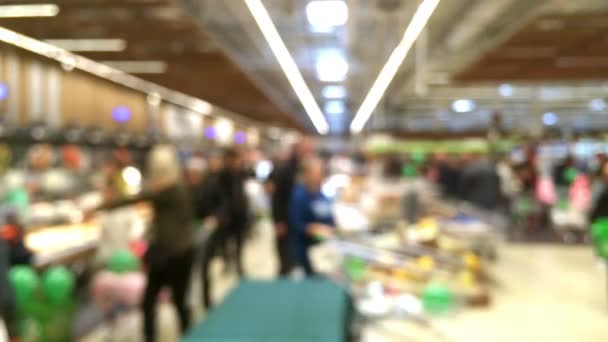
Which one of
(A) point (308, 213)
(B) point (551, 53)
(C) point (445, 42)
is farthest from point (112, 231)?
(C) point (445, 42)

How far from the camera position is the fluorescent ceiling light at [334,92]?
64.7 feet

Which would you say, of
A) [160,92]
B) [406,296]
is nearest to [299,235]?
[406,296]

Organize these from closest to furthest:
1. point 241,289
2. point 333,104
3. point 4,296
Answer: point 241,289 → point 4,296 → point 333,104

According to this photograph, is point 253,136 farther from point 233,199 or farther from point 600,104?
point 233,199

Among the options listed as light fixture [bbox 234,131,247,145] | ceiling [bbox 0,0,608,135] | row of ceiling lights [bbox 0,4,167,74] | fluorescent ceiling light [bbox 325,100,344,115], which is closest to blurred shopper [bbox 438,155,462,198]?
ceiling [bbox 0,0,608,135]

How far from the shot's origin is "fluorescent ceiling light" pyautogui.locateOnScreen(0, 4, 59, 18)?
5.82 meters

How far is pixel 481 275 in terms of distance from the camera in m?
9.09

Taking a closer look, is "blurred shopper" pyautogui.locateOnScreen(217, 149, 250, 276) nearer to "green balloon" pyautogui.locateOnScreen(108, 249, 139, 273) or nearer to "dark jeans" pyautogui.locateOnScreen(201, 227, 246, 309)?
"dark jeans" pyautogui.locateOnScreen(201, 227, 246, 309)

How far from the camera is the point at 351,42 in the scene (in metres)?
13.0

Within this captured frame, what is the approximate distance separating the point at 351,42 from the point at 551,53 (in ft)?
16.0

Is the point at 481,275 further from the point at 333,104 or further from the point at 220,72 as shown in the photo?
the point at 333,104

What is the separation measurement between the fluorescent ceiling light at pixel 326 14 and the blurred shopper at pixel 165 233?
18.1 ft

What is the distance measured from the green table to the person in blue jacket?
2.80m

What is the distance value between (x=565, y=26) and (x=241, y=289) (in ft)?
19.0
